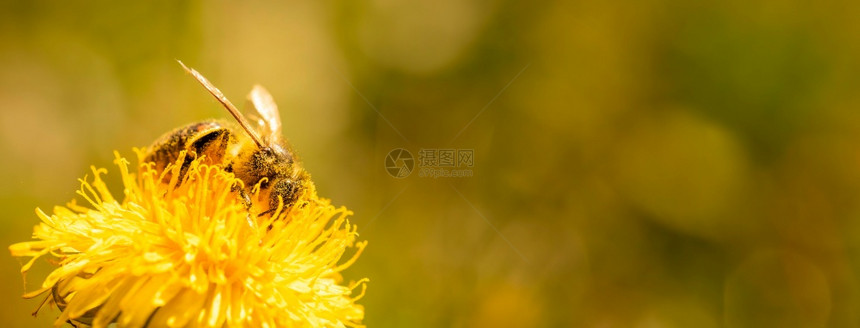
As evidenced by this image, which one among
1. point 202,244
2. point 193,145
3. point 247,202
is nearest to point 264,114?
point 193,145

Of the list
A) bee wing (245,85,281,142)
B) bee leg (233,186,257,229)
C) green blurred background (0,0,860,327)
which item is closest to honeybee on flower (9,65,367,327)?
bee leg (233,186,257,229)

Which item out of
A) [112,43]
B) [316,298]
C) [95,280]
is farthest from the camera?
[112,43]

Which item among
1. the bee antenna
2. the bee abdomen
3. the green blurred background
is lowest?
the green blurred background

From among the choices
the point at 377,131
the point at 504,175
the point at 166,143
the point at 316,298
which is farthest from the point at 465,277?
the point at 166,143

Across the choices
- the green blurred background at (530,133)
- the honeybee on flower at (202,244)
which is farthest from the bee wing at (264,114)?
the green blurred background at (530,133)

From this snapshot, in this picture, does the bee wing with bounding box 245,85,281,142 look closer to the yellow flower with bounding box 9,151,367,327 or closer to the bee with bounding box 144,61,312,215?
the bee with bounding box 144,61,312,215

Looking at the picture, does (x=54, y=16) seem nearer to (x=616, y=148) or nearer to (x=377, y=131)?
(x=377, y=131)
